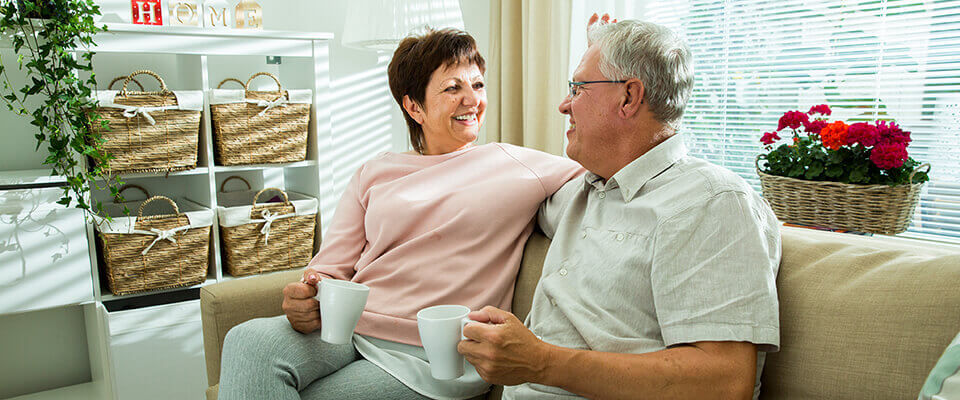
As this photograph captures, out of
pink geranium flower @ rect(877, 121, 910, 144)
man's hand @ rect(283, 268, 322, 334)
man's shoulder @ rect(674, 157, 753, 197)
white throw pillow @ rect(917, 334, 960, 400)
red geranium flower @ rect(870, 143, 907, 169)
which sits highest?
pink geranium flower @ rect(877, 121, 910, 144)

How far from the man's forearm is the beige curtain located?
172 centimetres

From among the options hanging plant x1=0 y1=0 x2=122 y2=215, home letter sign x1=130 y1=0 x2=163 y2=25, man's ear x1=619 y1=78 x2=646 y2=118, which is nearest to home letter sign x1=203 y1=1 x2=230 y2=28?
home letter sign x1=130 y1=0 x2=163 y2=25

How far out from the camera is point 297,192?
2.75 m

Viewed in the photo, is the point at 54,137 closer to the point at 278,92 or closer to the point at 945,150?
the point at 278,92

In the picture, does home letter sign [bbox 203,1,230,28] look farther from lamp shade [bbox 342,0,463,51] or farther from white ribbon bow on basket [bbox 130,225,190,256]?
white ribbon bow on basket [bbox 130,225,190,256]

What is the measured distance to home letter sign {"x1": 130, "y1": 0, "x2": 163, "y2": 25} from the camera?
2.26m

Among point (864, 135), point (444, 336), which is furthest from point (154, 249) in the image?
point (864, 135)

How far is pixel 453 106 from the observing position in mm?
1592

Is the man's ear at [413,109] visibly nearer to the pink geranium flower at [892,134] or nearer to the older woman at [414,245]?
the older woman at [414,245]

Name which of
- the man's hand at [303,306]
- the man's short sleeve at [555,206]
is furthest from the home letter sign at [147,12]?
the man's short sleeve at [555,206]

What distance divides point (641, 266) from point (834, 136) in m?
0.86

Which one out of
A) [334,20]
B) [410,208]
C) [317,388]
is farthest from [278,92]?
[317,388]

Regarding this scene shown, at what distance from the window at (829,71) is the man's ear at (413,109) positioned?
1.12 meters

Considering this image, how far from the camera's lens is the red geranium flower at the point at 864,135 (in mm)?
1562
